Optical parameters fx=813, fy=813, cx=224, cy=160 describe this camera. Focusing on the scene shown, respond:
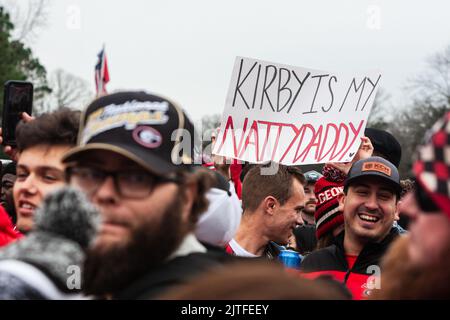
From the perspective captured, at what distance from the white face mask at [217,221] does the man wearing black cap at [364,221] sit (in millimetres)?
1010

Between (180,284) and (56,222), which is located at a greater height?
(56,222)

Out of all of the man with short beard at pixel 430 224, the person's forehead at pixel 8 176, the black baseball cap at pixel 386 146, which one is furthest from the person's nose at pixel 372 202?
the person's forehead at pixel 8 176

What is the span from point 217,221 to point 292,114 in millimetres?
2484

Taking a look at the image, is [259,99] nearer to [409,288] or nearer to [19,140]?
[19,140]

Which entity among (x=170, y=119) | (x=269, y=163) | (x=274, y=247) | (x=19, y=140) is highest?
(x=170, y=119)

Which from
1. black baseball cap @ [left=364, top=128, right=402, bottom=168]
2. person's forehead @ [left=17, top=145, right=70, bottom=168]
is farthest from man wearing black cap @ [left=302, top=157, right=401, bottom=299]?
person's forehead @ [left=17, top=145, right=70, bottom=168]

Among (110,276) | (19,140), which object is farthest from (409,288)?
(19,140)

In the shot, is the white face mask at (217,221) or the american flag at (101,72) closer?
the white face mask at (217,221)

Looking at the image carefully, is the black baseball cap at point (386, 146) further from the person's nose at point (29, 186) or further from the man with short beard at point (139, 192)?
the man with short beard at point (139, 192)

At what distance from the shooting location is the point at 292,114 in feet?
20.0

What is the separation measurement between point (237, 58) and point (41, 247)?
13.9 feet

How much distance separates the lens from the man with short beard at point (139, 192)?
7.14 feet

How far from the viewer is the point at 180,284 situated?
84.4 inches

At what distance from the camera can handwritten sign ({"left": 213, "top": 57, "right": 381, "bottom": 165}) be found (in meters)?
5.83
